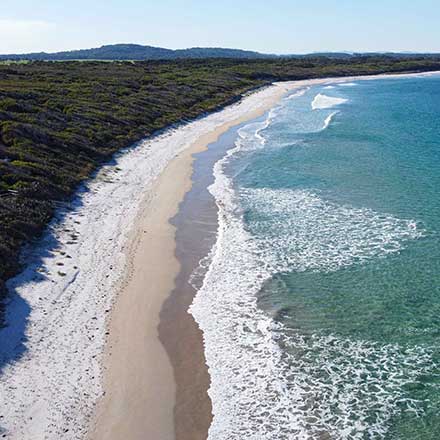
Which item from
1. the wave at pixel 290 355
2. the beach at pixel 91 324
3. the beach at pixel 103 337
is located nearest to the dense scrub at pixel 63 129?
the beach at pixel 91 324

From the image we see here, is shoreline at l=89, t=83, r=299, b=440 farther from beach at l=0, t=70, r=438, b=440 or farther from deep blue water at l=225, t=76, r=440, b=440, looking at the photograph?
deep blue water at l=225, t=76, r=440, b=440

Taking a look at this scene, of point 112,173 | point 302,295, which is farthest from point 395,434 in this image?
point 112,173

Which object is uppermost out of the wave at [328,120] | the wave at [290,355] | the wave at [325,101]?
the wave at [325,101]

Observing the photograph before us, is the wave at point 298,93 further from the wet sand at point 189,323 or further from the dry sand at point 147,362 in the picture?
the dry sand at point 147,362

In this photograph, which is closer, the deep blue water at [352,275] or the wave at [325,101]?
the deep blue water at [352,275]

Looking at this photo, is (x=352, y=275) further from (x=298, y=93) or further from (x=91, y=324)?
(x=298, y=93)

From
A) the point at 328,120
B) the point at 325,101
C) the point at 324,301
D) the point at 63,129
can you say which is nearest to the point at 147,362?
the point at 324,301

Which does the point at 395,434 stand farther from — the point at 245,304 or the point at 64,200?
the point at 64,200

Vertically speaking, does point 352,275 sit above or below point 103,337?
above
